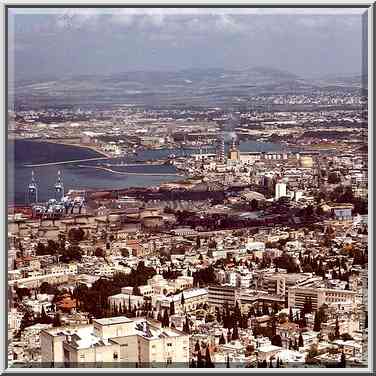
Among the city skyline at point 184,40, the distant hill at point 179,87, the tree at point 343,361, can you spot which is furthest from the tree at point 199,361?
the city skyline at point 184,40

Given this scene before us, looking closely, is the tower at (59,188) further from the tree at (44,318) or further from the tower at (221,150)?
the tower at (221,150)

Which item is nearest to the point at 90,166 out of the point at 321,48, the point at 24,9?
the point at 24,9

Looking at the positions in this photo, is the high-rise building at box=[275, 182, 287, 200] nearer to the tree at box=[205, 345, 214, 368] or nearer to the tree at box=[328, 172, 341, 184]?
the tree at box=[328, 172, 341, 184]

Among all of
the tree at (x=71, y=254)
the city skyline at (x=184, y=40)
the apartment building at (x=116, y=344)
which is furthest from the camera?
the tree at (x=71, y=254)

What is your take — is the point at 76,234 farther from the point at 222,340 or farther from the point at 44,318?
the point at 222,340

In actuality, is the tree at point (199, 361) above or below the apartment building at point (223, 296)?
below

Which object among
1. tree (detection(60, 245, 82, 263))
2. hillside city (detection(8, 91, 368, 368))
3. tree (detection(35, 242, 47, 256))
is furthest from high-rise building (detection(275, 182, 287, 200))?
tree (detection(35, 242, 47, 256))

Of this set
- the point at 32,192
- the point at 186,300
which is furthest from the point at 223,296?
the point at 32,192
